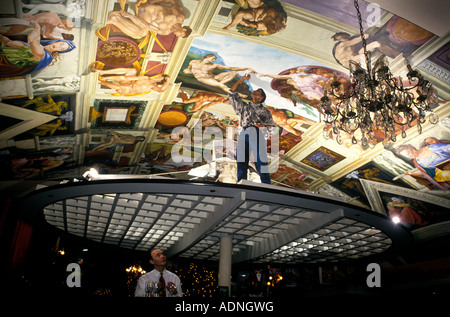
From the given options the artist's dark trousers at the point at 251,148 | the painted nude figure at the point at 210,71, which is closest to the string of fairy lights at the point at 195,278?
the artist's dark trousers at the point at 251,148

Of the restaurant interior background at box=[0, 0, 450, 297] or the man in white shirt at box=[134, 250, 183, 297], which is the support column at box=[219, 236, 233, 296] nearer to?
the restaurant interior background at box=[0, 0, 450, 297]

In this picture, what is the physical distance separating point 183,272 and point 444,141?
15612 millimetres

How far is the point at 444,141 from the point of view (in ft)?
38.3

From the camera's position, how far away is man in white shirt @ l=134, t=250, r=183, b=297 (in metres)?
4.18

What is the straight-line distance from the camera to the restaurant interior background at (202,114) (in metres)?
8.24

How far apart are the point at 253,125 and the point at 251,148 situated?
0.94 meters

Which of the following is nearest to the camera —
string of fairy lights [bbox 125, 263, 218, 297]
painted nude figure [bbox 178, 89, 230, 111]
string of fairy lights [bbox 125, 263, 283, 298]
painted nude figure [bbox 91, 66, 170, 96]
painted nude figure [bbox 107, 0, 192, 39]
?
painted nude figure [bbox 107, 0, 192, 39]

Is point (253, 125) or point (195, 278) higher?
point (253, 125)

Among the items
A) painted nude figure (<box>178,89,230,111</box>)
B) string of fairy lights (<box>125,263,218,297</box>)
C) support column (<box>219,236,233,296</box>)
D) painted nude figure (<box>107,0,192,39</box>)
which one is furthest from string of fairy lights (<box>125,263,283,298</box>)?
painted nude figure (<box>107,0,192,39</box>)

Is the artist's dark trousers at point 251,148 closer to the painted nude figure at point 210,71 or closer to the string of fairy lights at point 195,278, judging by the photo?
the painted nude figure at point 210,71

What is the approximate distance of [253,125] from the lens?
11.6 meters

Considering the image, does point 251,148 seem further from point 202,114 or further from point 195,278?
point 195,278

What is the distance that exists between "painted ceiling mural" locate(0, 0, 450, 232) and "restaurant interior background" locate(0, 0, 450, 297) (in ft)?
0.16

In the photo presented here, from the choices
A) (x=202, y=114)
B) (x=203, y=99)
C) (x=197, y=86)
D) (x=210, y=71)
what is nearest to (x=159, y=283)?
(x=210, y=71)
